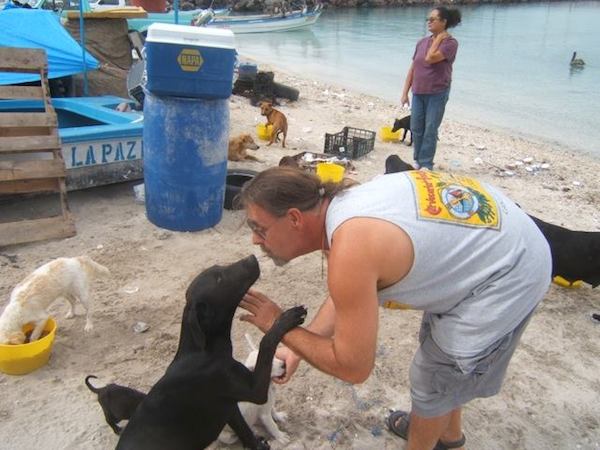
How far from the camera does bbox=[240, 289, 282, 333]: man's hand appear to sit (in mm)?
2082

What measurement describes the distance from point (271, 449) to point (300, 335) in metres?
0.99

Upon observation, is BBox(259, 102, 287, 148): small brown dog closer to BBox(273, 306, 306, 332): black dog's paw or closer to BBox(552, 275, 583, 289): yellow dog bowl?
BBox(552, 275, 583, 289): yellow dog bowl

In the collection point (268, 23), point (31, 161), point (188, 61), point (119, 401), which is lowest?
point (119, 401)

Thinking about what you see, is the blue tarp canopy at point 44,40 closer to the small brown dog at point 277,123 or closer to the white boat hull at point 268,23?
the small brown dog at point 277,123

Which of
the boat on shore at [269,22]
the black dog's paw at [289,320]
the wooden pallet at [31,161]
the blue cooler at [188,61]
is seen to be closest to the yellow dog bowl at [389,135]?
the blue cooler at [188,61]

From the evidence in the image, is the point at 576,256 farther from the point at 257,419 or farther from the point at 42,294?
the point at 42,294

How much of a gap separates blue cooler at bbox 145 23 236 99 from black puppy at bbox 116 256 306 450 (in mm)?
2394

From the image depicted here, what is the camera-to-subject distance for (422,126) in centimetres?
709

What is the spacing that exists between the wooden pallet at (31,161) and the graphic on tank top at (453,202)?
3.59 metres

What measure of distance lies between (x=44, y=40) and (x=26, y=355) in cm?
544

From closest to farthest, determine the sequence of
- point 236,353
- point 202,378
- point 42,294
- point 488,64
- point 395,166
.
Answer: point 202,378 → point 42,294 → point 236,353 → point 395,166 → point 488,64

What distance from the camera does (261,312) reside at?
210 centimetres

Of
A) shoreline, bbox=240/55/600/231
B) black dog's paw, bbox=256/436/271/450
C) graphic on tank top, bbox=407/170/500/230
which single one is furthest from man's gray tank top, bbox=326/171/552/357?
shoreline, bbox=240/55/600/231

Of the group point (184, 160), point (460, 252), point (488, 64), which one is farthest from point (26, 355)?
point (488, 64)
